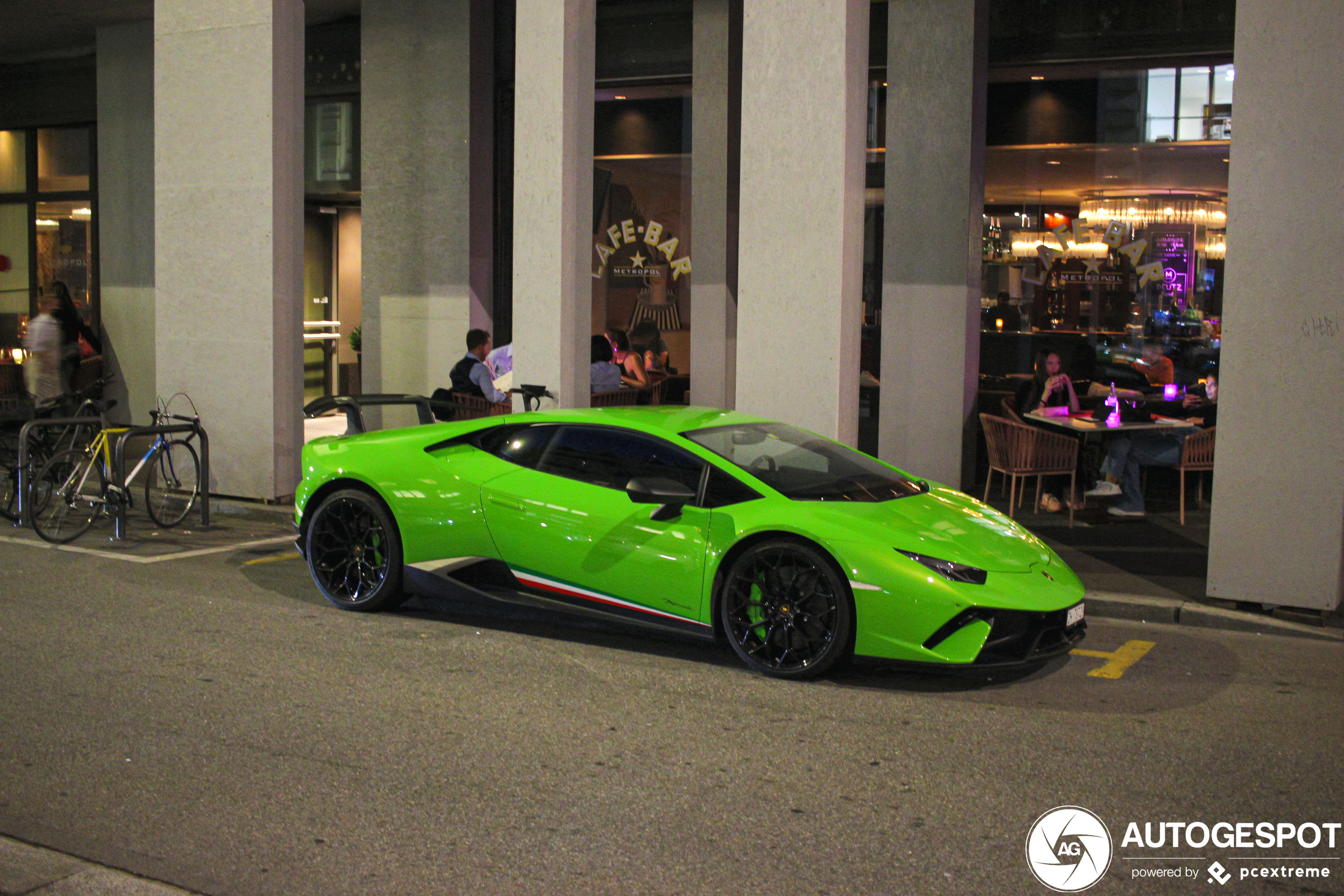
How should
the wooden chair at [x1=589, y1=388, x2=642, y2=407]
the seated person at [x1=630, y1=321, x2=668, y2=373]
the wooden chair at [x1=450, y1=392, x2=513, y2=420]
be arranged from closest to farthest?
1. the wooden chair at [x1=450, y1=392, x2=513, y2=420]
2. the wooden chair at [x1=589, y1=388, x2=642, y2=407]
3. the seated person at [x1=630, y1=321, x2=668, y2=373]

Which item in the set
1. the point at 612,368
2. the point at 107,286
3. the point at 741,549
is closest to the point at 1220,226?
the point at 612,368

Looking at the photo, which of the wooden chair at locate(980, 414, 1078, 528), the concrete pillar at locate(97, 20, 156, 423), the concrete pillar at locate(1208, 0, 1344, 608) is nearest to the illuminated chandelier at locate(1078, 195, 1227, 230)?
the wooden chair at locate(980, 414, 1078, 528)

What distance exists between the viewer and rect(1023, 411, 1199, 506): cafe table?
1130 centimetres

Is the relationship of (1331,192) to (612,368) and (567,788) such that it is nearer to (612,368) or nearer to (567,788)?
(567,788)

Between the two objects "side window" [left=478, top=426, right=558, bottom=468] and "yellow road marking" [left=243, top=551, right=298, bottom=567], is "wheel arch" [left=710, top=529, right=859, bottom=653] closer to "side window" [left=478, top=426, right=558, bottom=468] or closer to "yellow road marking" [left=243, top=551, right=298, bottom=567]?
"side window" [left=478, top=426, right=558, bottom=468]

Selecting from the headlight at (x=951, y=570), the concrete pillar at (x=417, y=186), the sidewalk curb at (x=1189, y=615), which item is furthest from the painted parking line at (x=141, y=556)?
the sidewalk curb at (x=1189, y=615)

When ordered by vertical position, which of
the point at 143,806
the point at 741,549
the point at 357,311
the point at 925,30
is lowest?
the point at 143,806

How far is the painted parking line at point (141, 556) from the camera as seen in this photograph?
9570 mm

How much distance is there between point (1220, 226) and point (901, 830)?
433 inches

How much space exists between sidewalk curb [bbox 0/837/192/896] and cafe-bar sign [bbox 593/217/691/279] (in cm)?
1304

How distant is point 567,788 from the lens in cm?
498

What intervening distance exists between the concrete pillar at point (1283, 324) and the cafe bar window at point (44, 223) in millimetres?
16579

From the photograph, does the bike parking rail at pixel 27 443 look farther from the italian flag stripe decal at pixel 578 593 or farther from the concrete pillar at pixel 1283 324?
the concrete pillar at pixel 1283 324

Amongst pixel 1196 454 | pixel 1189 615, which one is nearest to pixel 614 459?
pixel 1189 615
